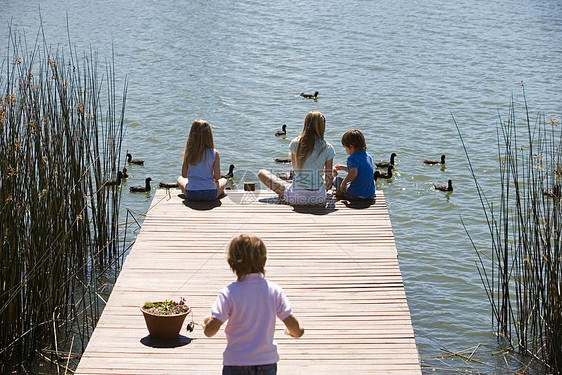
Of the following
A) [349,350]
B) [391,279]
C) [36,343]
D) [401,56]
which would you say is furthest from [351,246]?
[401,56]

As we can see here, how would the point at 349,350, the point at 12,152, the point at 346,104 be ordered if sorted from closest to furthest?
the point at 349,350, the point at 12,152, the point at 346,104

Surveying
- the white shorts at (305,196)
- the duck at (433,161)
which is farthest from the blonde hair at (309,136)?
the duck at (433,161)

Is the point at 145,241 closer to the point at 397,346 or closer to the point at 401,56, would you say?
the point at 397,346

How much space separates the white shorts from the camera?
8.02 metres

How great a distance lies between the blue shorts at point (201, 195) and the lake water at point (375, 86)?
93.1 inches

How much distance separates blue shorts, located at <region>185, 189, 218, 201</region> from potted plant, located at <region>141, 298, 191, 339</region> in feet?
9.28

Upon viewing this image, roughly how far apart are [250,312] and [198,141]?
12.9 ft

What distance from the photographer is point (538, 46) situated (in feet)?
66.1

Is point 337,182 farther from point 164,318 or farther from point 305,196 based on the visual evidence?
point 164,318

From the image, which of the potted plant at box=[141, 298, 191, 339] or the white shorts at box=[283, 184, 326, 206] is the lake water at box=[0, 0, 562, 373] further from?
the potted plant at box=[141, 298, 191, 339]

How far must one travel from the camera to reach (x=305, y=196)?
8039 mm

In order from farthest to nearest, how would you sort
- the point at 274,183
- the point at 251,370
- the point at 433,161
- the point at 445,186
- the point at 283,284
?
the point at 433,161
the point at 445,186
the point at 274,183
the point at 283,284
the point at 251,370

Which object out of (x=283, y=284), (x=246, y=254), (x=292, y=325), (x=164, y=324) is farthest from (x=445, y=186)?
(x=246, y=254)

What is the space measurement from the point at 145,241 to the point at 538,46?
51.8 feet
